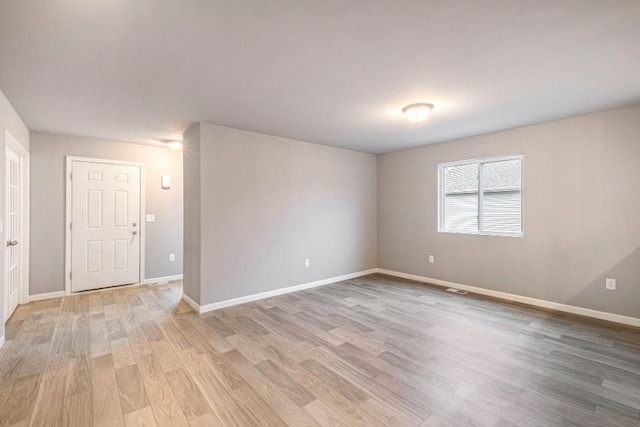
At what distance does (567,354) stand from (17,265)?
250 inches

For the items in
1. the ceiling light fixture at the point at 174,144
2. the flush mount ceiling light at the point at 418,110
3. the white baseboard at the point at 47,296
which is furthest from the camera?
the ceiling light fixture at the point at 174,144

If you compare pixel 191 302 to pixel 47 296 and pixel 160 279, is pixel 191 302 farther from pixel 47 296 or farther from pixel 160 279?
pixel 47 296

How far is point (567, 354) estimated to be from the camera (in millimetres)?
2604

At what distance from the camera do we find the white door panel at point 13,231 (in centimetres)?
334

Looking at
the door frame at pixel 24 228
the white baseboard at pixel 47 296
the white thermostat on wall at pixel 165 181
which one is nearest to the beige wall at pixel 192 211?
the white thermostat on wall at pixel 165 181

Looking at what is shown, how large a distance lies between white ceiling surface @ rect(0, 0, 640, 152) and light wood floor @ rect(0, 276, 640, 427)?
2.44m

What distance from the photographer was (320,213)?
16.6ft

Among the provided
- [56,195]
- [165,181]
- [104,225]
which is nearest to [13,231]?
[56,195]

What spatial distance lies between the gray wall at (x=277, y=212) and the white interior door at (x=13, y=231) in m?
1.91

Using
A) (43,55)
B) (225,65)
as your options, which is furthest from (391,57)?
(43,55)

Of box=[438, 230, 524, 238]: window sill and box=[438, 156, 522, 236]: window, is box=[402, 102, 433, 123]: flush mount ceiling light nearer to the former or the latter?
box=[438, 156, 522, 236]: window

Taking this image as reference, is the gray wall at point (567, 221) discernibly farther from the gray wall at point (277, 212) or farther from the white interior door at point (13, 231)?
the white interior door at point (13, 231)

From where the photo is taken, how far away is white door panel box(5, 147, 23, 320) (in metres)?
3.34

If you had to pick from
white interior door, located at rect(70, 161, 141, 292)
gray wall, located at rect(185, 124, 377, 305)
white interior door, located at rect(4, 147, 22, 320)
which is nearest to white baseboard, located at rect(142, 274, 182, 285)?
white interior door, located at rect(70, 161, 141, 292)
